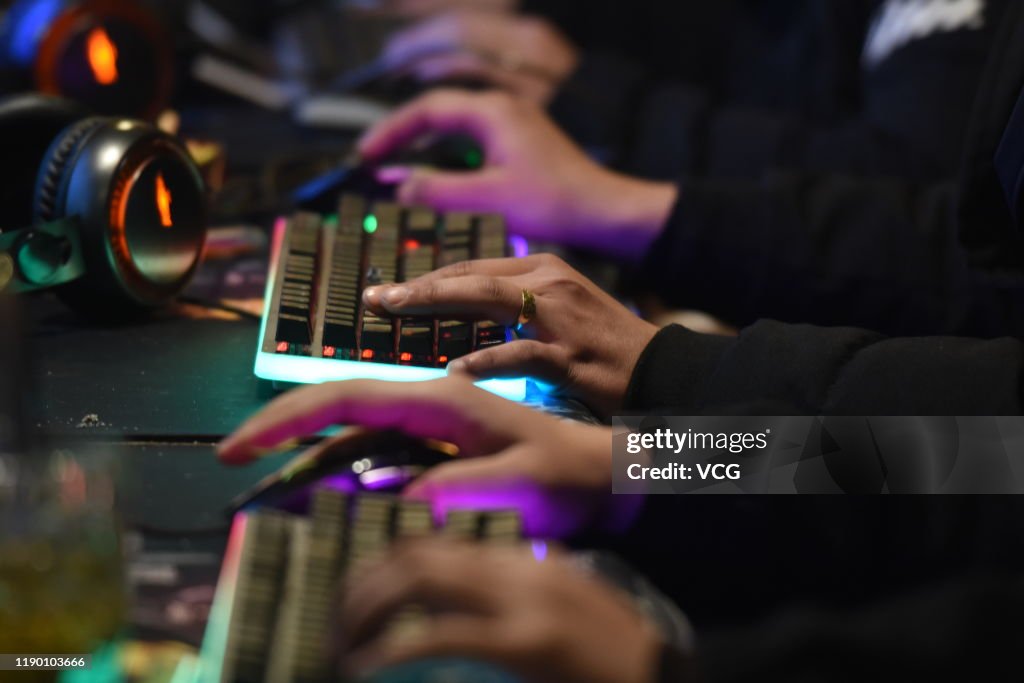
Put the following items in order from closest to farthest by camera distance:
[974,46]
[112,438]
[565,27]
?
[112,438]
[974,46]
[565,27]

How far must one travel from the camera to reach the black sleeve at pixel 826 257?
113cm

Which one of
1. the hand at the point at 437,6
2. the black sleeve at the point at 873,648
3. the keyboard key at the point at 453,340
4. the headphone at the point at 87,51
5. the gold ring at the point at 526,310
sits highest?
the hand at the point at 437,6

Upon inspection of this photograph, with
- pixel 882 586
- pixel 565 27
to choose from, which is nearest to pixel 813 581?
pixel 882 586

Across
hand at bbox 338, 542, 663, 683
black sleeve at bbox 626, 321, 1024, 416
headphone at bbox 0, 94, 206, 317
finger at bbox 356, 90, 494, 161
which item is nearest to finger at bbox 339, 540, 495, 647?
hand at bbox 338, 542, 663, 683

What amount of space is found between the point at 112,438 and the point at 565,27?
1.60m

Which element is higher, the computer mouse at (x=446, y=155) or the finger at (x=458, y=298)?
the computer mouse at (x=446, y=155)

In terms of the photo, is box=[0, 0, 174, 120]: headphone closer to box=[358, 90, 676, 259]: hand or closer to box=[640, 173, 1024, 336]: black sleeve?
box=[358, 90, 676, 259]: hand

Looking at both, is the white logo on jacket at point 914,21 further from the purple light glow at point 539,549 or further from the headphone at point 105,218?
the purple light glow at point 539,549

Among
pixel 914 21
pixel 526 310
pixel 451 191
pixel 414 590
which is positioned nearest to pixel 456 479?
pixel 414 590

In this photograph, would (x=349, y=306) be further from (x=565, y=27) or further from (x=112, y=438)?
(x=565, y=27)

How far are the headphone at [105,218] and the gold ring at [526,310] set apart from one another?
32 centimetres

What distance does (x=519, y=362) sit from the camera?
31.7 inches

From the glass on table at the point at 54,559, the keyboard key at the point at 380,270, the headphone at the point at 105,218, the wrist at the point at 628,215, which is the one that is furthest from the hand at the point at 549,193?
the glass on table at the point at 54,559

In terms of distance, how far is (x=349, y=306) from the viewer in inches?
33.9
